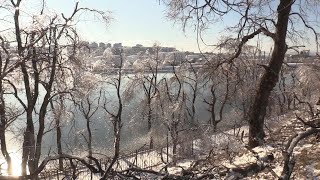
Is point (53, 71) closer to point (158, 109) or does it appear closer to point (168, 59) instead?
point (158, 109)

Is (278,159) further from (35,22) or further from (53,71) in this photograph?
(53,71)

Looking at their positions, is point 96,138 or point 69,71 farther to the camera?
point 96,138

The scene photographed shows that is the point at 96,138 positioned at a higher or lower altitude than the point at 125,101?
lower

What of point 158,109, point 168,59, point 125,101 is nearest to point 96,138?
point 125,101

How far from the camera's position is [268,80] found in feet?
30.9

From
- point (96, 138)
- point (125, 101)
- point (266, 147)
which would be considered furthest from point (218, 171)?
point (96, 138)

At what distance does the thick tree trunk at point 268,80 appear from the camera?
9016 mm

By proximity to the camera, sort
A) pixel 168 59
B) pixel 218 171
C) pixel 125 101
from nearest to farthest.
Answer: pixel 218 171
pixel 125 101
pixel 168 59

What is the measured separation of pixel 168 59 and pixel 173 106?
36.8 feet

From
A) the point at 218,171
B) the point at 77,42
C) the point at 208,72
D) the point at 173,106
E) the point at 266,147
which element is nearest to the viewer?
the point at 218,171

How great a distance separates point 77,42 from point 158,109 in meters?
20.5

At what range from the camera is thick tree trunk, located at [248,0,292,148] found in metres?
9.02

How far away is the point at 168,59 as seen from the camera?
41469 millimetres

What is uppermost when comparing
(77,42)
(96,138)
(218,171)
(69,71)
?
(77,42)
